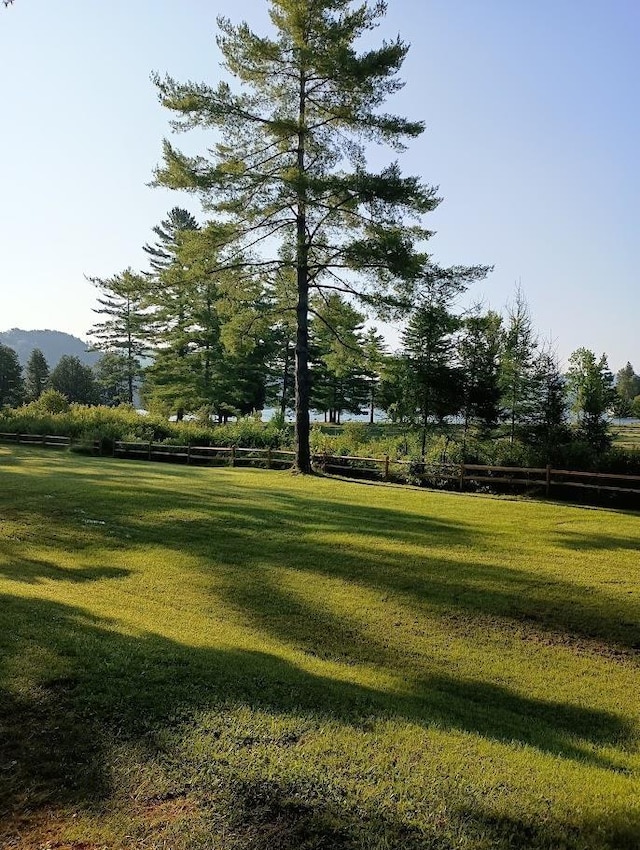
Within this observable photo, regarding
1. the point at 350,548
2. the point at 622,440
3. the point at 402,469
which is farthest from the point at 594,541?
the point at 622,440

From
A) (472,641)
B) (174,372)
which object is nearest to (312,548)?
(472,641)

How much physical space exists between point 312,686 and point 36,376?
79955 millimetres

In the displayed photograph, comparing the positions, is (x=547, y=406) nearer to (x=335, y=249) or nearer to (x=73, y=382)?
(x=335, y=249)

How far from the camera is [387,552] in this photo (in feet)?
32.6

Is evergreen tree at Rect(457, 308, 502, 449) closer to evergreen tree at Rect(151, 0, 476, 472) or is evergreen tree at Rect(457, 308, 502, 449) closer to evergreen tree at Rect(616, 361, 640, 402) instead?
evergreen tree at Rect(151, 0, 476, 472)

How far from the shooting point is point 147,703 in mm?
4285

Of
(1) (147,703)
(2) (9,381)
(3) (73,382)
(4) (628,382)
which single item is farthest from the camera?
(4) (628,382)

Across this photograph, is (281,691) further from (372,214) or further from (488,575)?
(372,214)

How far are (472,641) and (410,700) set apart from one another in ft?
Result: 6.71

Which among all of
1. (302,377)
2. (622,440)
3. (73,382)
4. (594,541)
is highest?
(73,382)


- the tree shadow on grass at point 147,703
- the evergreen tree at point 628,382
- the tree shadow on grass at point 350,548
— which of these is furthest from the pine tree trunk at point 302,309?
the evergreen tree at point 628,382

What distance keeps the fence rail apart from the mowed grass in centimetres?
540

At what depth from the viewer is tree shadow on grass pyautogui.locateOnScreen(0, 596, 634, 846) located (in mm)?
3484

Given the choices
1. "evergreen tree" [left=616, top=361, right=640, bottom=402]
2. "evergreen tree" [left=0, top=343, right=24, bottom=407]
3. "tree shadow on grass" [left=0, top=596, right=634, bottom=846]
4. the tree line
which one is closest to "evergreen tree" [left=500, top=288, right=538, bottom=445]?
the tree line
